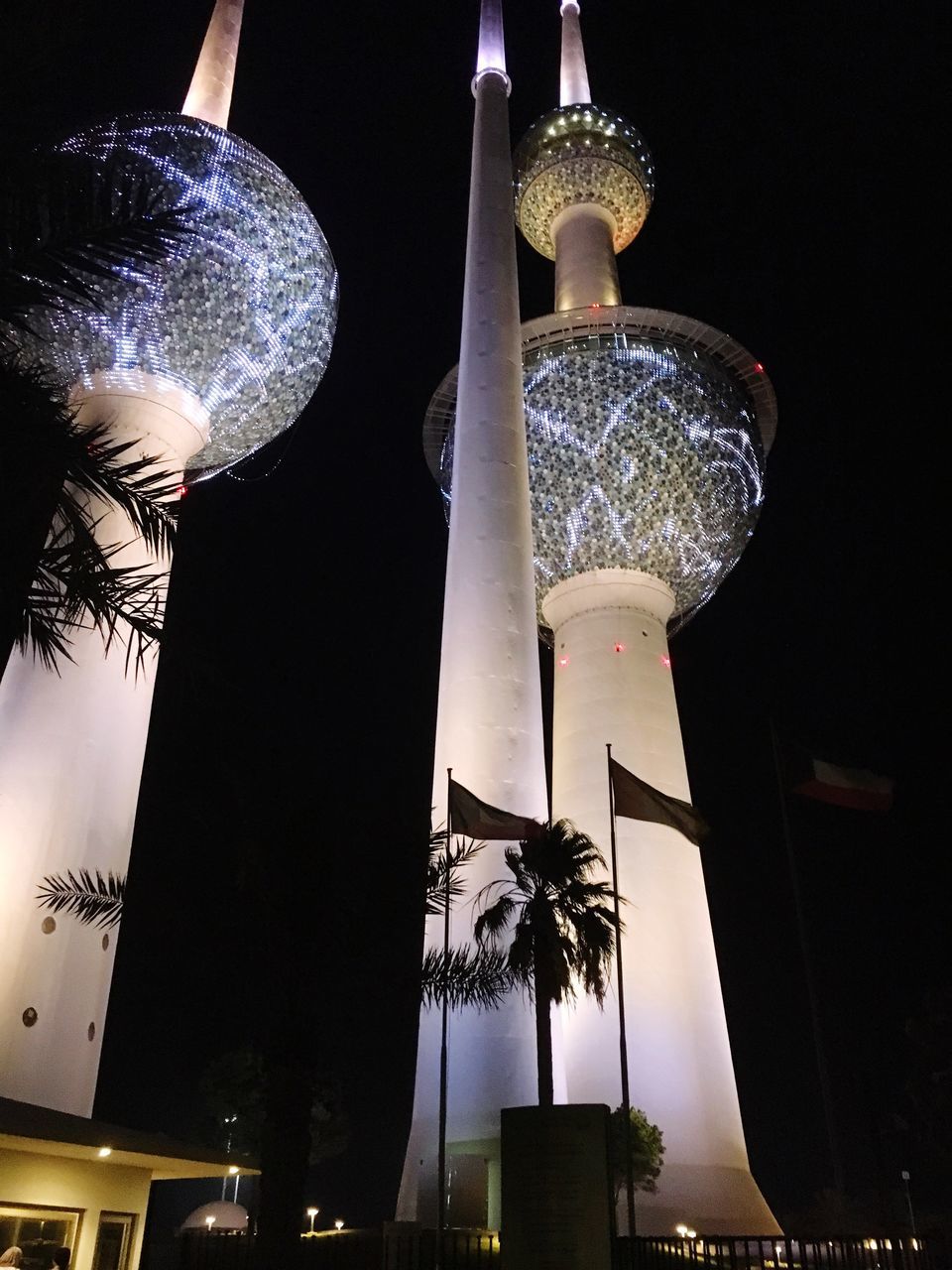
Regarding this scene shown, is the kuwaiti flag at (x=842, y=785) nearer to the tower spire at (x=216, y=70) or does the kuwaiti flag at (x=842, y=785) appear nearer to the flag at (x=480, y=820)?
the flag at (x=480, y=820)

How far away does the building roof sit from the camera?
11.3 meters

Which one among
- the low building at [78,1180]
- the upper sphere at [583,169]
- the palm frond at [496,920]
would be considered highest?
the upper sphere at [583,169]

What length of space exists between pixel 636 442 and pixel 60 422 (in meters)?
36.6

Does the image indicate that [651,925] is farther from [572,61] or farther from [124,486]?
[572,61]

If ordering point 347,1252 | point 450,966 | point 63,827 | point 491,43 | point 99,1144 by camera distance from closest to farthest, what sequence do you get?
1. point 99,1144
2. point 347,1252
3. point 450,966
4. point 63,827
5. point 491,43

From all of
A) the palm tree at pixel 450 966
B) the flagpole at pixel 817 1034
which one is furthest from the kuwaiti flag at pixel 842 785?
the palm tree at pixel 450 966

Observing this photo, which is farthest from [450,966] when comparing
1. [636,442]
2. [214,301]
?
[636,442]

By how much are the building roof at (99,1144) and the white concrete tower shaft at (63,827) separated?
4076 millimetres

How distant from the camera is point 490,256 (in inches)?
1441

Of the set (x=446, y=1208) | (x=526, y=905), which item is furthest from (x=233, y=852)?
(x=446, y=1208)

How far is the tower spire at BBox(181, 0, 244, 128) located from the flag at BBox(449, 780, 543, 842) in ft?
69.3

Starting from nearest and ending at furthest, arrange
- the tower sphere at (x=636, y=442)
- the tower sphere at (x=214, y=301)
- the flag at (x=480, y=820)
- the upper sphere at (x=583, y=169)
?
the flag at (x=480, y=820) → the tower sphere at (x=214, y=301) → the tower sphere at (x=636, y=442) → the upper sphere at (x=583, y=169)

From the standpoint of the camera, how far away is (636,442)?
41000 mm

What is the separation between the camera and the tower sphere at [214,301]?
26.0 m
